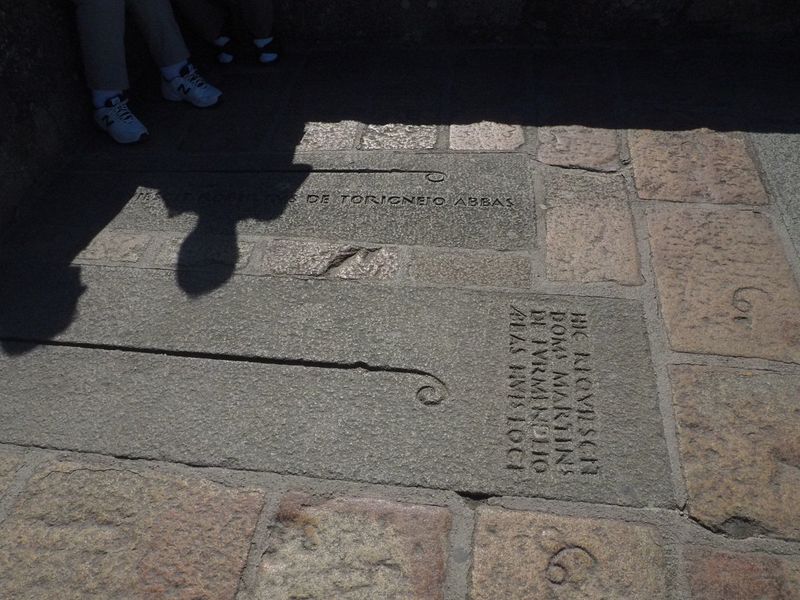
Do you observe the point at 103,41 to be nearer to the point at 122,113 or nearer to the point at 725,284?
the point at 122,113

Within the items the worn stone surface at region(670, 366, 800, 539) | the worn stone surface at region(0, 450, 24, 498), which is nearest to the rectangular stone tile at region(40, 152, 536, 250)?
the worn stone surface at region(670, 366, 800, 539)

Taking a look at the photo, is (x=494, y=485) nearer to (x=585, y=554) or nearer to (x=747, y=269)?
(x=585, y=554)

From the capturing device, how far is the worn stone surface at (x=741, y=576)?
5.29 ft

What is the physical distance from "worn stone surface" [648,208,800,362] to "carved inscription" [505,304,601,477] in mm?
319

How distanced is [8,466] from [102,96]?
201 cm

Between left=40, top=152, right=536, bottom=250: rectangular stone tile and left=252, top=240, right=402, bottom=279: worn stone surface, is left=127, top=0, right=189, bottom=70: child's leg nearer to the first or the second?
left=40, top=152, right=536, bottom=250: rectangular stone tile

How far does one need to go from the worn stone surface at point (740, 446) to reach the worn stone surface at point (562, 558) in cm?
21

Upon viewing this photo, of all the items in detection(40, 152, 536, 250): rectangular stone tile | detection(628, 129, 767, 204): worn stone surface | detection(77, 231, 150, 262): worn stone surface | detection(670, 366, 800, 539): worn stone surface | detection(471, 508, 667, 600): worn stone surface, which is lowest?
detection(471, 508, 667, 600): worn stone surface

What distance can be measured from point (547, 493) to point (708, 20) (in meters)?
2.90

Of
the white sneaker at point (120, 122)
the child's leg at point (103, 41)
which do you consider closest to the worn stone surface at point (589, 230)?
the white sneaker at point (120, 122)

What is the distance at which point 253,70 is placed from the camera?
389 cm

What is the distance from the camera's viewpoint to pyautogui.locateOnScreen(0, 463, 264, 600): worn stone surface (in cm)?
172

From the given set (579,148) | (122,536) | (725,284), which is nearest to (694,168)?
(579,148)

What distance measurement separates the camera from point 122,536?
5.95 feet
